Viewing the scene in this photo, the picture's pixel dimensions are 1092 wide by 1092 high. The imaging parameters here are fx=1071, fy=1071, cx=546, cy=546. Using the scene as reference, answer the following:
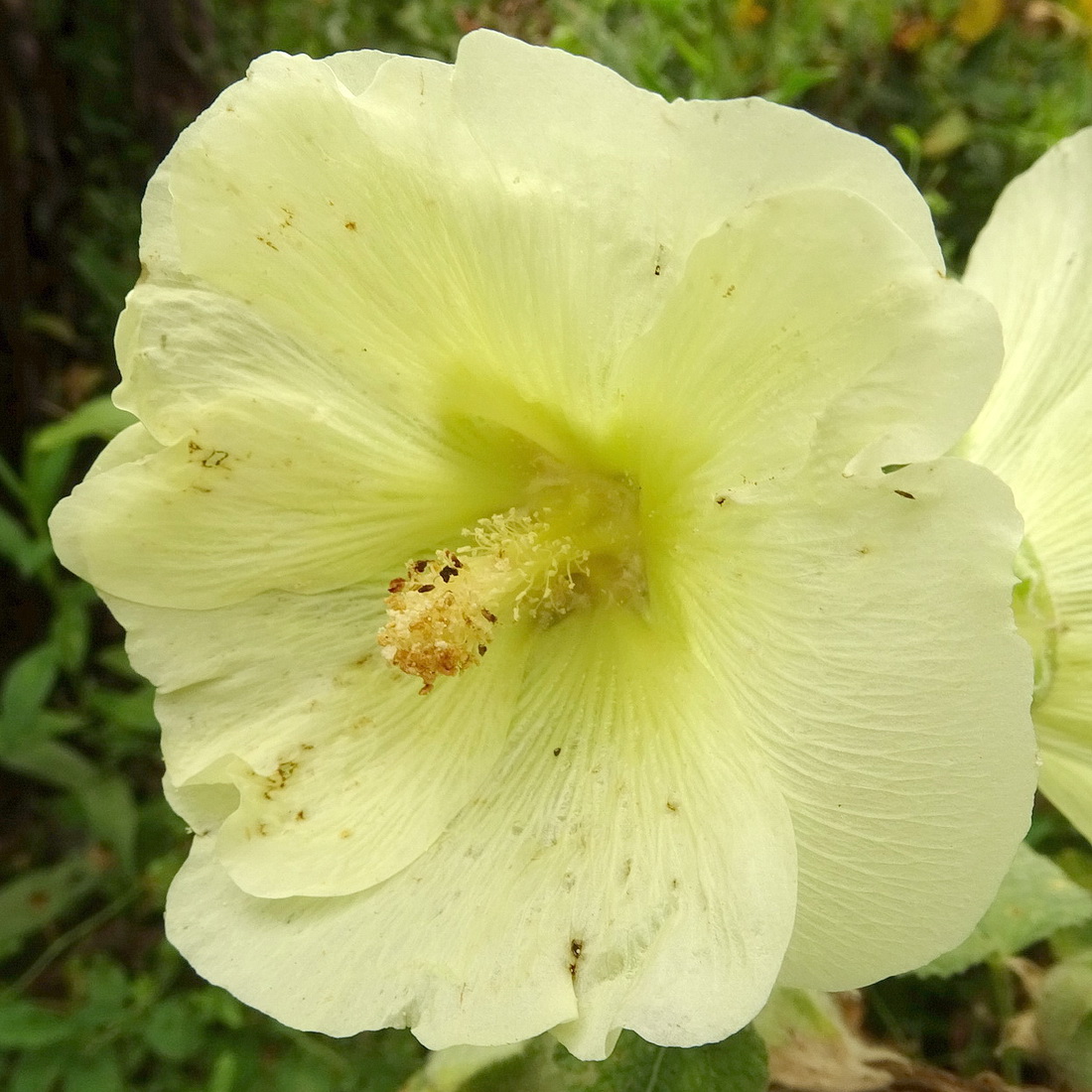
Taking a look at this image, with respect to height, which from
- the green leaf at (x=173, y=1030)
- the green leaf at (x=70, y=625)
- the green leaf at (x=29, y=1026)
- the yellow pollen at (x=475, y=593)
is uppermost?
the yellow pollen at (x=475, y=593)

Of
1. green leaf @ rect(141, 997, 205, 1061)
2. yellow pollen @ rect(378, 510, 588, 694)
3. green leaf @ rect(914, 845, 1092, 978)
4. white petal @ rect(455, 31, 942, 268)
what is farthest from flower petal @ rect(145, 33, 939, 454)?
green leaf @ rect(141, 997, 205, 1061)

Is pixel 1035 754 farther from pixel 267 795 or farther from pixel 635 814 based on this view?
pixel 267 795

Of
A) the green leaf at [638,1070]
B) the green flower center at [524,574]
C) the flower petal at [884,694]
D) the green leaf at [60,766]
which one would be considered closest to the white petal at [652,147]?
the flower petal at [884,694]

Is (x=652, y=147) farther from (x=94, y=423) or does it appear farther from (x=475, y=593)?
(x=94, y=423)

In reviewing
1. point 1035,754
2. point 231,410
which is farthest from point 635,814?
point 231,410

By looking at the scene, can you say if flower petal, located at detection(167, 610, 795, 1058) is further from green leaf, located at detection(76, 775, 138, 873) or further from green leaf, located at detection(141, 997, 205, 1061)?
green leaf, located at detection(76, 775, 138, 873)

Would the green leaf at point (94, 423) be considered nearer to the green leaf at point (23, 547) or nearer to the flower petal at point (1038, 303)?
the green leaf at point (23, 547)
